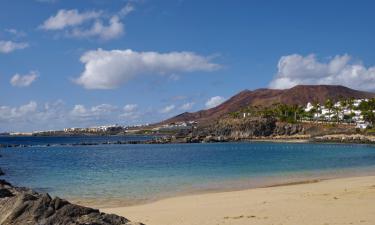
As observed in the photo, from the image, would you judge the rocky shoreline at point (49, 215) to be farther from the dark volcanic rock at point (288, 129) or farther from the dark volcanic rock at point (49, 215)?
the dark volcanic rock at point (288, 129)

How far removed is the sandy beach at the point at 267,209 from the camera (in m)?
14.8

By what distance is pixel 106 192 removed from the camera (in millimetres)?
26828

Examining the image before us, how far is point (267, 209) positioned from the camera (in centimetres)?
1723

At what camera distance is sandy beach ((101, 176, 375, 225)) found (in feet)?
48.7

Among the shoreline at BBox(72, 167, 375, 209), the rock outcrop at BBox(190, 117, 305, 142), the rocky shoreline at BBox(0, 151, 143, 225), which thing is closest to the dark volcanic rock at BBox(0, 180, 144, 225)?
the rocky shoreline at BBox(0, 151, 143, 225)

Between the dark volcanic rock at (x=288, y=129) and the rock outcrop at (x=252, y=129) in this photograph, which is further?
the rock outcrop at (x=252, y=129)

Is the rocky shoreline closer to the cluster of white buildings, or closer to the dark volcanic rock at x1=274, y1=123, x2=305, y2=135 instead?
the dark volcanic rock at x1=274, y1=123, x2=305, y2=135

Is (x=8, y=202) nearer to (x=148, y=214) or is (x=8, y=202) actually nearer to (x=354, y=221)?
(x=148, y=214)

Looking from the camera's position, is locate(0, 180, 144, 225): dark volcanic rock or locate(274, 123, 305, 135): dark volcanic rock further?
locate(274, 123, 305, 135): dark volcanic rock

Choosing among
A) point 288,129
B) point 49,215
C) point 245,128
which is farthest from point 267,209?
point 245,128

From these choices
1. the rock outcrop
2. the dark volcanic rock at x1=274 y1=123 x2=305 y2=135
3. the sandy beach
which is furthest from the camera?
the rock outcrop

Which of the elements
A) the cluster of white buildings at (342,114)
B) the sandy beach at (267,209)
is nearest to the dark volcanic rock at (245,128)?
the cluster of white buildings at (342,114)

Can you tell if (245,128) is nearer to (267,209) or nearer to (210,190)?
(210,190)

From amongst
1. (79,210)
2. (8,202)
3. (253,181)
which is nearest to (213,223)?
(79,210)
